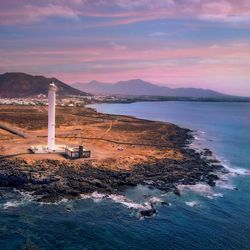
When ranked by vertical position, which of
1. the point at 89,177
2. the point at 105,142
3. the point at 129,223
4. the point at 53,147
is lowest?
the point at 129,223

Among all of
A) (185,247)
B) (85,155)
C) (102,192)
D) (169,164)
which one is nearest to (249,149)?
(169,164)

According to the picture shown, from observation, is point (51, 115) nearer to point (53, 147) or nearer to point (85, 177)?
point (53, 147)

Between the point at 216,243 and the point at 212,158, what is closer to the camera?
the point at 216,243

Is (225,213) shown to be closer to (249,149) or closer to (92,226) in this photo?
(92,226)

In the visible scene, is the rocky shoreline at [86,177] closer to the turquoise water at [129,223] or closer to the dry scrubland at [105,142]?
the turquoise water at [129,223]

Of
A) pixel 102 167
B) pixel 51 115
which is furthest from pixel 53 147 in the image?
pixel 102 167

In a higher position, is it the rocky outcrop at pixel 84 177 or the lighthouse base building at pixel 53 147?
the lighthouse base building at pixel 53 147

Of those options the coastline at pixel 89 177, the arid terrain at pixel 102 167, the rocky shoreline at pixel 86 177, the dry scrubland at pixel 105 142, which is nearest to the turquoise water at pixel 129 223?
the coastline at pixel 89 177

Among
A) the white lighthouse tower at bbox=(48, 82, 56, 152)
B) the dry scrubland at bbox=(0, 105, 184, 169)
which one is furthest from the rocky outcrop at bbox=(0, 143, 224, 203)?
the white lighthouse tower at bbox=(48, 82, 56, 152)
